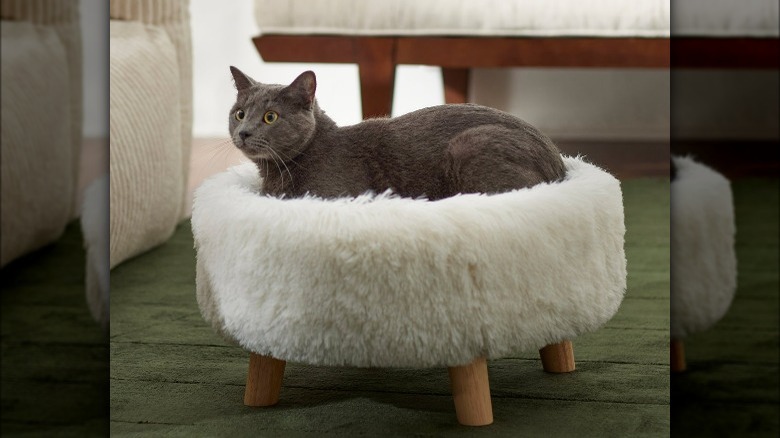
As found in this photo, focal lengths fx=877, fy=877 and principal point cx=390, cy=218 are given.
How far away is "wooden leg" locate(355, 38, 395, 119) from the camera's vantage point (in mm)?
1761

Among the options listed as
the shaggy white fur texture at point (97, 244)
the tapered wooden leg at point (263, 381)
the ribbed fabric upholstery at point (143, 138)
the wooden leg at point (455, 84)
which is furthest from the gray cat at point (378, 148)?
the wooden leg at point (455, 84)

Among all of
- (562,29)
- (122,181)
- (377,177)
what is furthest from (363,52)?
(377,177)

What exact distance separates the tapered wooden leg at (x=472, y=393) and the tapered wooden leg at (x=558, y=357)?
176 millimetres

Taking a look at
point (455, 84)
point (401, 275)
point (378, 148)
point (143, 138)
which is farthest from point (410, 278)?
point (455, 84)

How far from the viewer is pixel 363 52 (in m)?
1.76

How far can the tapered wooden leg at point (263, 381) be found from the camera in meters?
0.91

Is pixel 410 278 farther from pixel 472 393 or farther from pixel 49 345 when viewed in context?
pixel 49 345

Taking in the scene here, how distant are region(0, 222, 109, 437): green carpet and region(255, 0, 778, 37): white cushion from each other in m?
1.20

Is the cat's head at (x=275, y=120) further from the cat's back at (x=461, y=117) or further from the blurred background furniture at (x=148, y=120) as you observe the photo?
the blurred background furniture at (x=148, y=120)

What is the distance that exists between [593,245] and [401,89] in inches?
79.1

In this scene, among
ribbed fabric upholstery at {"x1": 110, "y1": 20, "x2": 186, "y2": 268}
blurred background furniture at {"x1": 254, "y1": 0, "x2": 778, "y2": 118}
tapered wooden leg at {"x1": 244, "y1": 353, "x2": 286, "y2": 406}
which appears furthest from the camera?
blurred background furniture at {"x1": 254, "y1": 0, "x2": 778, "y2": 118}

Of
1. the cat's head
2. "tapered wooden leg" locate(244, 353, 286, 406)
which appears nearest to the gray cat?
the cat's head

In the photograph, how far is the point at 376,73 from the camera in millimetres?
1775

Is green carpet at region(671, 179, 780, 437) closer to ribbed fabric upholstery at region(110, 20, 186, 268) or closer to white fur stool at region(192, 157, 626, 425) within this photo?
white fur stool at region(192, 157, 626, 425)
